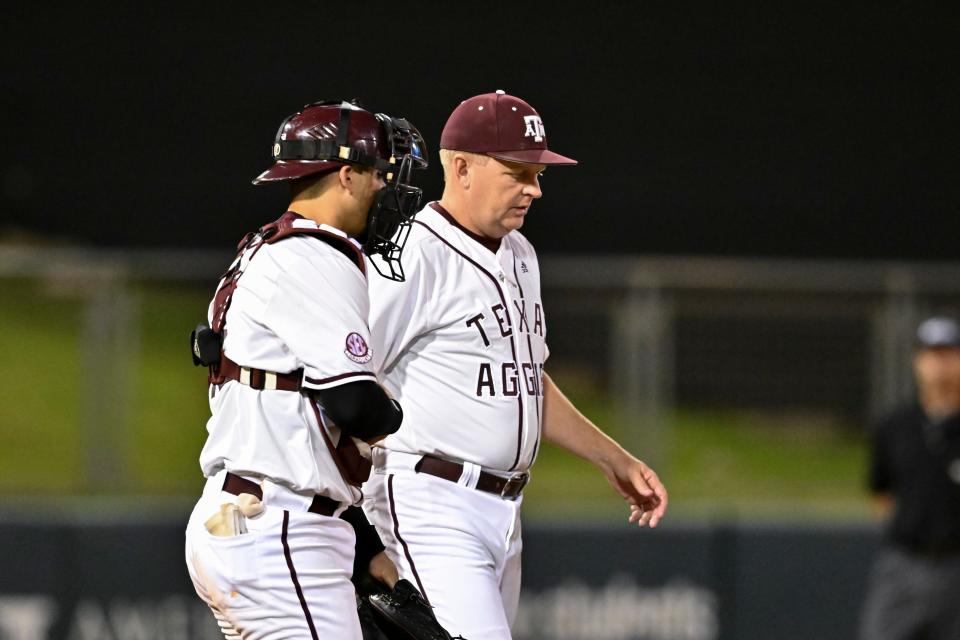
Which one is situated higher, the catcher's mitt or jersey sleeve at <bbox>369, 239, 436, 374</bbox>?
jersey sleeve at <bbox>369, 239, 436, 374</bbox>

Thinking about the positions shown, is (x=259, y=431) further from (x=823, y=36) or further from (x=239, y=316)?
(x=823, y=36)

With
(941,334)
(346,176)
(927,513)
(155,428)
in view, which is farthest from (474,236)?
(155,428)

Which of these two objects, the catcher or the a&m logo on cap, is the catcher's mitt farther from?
the a&m logo on cap

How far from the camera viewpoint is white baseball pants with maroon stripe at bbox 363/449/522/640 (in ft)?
12.1

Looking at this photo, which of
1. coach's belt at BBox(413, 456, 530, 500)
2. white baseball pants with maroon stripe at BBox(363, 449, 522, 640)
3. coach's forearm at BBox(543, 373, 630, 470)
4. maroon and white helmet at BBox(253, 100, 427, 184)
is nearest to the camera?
maroon and white helmet at BBox(253, 100, 427, 184)

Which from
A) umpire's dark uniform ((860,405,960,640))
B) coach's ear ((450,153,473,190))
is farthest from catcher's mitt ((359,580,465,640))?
umpire's dark uniform ((860,405,960,640))

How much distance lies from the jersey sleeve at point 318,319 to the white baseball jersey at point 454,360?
2.56 feet

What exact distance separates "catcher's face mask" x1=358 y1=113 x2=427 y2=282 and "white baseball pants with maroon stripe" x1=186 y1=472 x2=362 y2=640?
23.6 inches

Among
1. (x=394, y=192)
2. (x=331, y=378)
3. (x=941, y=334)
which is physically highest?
(x=394, y=192)

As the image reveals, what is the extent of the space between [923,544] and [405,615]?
3.52m

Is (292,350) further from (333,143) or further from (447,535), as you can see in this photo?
(447,535)

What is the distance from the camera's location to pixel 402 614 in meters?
3.27

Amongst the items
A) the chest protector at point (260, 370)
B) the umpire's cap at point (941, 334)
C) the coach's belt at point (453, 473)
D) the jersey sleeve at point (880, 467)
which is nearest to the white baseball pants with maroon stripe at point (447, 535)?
the coach's belt at point (453, 473)

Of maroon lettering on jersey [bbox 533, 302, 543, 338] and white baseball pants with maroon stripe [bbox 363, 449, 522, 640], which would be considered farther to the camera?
maroon lettering on jersey [bbox 533, 302, 543, 338]
